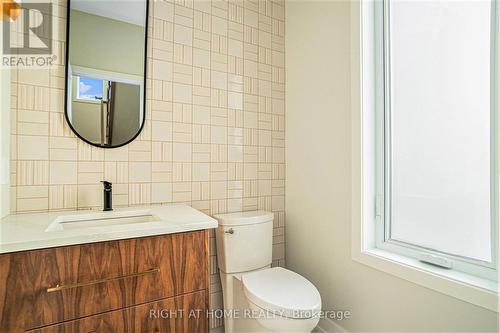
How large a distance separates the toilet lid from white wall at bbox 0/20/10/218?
3.80ft

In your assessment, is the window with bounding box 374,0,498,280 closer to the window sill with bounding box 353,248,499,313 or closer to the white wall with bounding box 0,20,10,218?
the window sill with bounding box 353,248,499,313

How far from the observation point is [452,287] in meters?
1.07

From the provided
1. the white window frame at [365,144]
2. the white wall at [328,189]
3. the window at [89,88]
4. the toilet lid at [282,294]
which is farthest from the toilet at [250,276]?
the window at [89,88]

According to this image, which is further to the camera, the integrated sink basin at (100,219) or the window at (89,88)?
the window at (89,88)

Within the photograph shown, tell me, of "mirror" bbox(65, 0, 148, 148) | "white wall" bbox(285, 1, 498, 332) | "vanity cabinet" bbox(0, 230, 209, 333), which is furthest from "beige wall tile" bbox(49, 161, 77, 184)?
"white wall" bbox(285, 1, 498, 332)

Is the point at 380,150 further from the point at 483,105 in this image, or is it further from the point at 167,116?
the point at 167,116

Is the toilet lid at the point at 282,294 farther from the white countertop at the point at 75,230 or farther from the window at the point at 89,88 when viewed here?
the window at the point at 89,88

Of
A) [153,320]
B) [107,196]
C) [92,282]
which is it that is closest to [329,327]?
[153,320]

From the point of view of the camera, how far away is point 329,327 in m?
1.65

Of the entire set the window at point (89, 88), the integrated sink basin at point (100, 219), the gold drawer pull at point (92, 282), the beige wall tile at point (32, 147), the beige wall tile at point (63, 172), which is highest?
the window at point (89, 88)

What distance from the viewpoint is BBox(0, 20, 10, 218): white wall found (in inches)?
45.0

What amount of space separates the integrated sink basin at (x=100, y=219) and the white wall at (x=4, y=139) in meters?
0.24

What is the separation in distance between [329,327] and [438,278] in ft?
2.62

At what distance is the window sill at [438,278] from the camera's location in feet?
3.22
